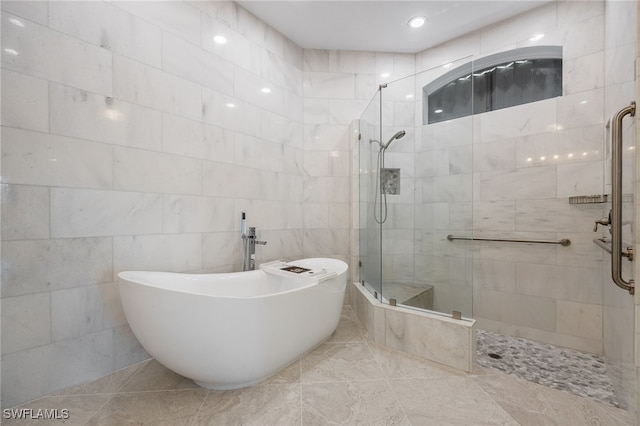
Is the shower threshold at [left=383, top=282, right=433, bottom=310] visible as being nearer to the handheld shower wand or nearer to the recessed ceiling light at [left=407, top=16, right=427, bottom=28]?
the handheld shower wand

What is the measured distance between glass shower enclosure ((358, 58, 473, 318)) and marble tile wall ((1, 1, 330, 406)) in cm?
102

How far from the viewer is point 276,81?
2514mm

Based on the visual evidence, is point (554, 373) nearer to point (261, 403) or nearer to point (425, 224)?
point (425, 224)

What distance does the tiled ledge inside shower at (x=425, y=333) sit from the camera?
158 cm

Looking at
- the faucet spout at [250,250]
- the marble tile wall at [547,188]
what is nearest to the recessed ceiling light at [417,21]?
the marble tile wall at [547,188]

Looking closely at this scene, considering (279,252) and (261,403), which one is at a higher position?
(279,252)

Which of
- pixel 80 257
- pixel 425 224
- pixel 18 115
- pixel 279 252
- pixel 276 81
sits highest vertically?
pixel 276 81

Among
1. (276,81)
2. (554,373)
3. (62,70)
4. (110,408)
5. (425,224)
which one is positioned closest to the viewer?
(110,408)

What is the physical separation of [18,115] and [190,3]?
1.36m

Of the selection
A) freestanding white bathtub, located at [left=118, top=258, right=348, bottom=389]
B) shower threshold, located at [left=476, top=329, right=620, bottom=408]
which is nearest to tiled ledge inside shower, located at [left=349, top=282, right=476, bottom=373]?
shower threshold, located at [left=476, top=329, right=620, bottom=408]

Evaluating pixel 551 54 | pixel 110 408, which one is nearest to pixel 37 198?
pixel 110 408

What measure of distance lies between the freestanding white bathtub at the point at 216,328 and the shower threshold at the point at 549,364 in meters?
1.33

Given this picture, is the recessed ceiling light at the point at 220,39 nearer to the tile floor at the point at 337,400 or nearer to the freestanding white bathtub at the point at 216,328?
the freestanding white bathtub at the point at 216,328

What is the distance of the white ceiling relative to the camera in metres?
2.17
